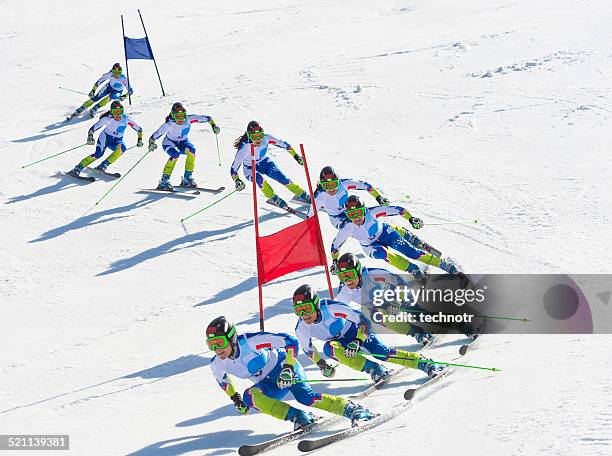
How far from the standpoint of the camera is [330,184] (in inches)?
551

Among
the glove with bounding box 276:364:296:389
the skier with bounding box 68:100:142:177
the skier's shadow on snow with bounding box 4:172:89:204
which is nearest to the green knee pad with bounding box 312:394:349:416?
the glove with bounding box 276:364:296:389

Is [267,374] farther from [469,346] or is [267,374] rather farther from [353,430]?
[469,346]

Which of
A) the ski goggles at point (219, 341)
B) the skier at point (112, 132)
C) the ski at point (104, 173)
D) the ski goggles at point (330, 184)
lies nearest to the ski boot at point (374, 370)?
the ski goggles at point (219, 341)

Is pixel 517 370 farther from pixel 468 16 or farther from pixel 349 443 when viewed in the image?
pixel 468 16

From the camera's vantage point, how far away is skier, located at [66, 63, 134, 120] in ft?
77.5

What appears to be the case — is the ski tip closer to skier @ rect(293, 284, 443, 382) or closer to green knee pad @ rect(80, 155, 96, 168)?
skier @ rect(293, 284, 443, 382)

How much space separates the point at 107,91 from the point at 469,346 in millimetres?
15639

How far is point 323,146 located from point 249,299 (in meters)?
6.94

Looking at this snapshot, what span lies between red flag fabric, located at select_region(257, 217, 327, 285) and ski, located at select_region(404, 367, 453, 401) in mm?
2258

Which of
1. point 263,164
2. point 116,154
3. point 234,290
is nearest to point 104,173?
point 116,154

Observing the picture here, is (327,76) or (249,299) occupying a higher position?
(327,76)

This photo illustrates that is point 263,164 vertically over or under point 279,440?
over

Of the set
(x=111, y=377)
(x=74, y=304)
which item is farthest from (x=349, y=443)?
(x=74, y=304)

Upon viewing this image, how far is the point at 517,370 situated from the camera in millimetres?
10031
